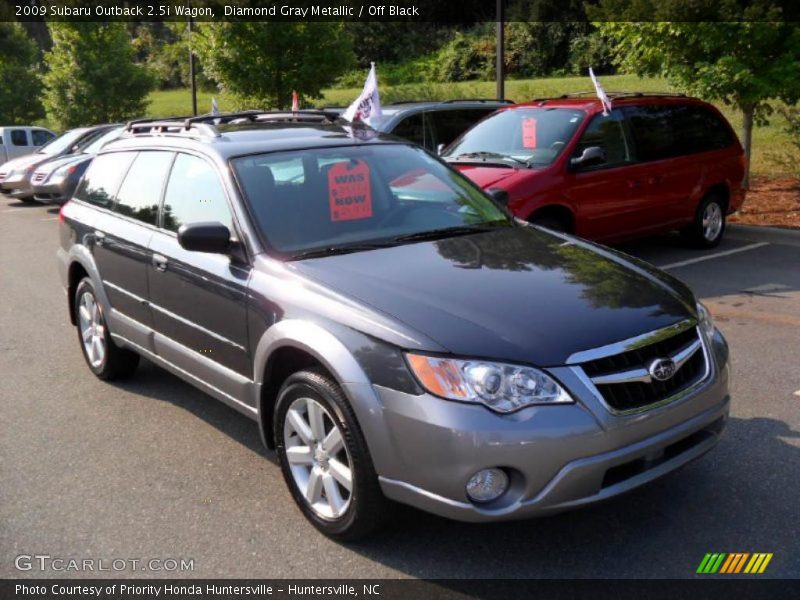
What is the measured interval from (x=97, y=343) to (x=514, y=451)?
376 centimetres

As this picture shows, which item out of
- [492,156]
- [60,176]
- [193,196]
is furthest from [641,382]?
[60,176]

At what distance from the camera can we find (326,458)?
11.7 feet

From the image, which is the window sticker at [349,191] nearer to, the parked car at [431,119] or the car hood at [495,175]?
the car hood at [495,175]

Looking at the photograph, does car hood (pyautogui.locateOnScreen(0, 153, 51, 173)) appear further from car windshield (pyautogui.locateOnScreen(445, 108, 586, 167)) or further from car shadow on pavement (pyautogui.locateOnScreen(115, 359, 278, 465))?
car shadow on pavement (pyautogui.locateOnScreen(115, 359, 278, 465))

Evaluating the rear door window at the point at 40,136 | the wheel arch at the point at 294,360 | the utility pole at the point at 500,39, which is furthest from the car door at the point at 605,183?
the rear door window at the point at 40,136

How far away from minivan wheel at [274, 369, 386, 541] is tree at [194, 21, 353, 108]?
17060 millimetres

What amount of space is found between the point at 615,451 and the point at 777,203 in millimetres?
10276

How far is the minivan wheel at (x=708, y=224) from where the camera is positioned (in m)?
9.62

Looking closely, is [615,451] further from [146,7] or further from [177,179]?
[146,7]

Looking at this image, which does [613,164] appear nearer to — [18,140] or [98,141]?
[98,141]

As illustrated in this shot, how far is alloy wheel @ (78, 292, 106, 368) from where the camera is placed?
226 inches

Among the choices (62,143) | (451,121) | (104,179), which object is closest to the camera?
(104,179)

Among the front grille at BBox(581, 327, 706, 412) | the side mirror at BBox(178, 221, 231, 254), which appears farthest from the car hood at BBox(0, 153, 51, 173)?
the front grille at BBox(581, 327, 706, 412)

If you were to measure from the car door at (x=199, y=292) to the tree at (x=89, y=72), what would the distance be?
82.3ft
